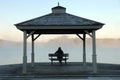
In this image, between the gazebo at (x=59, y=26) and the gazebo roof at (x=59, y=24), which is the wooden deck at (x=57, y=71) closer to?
the gazebo at (x=59, y=26)

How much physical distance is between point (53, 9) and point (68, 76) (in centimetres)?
660

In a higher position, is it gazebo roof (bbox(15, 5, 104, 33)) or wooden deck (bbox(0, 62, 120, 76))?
gazebo roof (bbox(15, 5, 104, 33))

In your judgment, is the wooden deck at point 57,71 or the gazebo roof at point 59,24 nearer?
the wooden deck at point 57,71

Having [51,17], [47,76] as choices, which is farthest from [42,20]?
[47,76]

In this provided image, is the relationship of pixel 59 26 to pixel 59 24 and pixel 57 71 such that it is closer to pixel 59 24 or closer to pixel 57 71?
pixel 59 24

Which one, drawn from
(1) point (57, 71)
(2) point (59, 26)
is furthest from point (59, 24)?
(1) point (57, 71)

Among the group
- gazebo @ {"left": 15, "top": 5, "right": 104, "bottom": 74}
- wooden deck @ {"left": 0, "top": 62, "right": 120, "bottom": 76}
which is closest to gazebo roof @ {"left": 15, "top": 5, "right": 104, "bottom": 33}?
gazebo @ {"left": 15, "top": 5, "right": 104, "bottom": 74}

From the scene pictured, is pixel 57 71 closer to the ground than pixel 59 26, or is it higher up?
closer to the ground

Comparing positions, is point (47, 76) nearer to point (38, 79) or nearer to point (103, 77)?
point (38, 79)

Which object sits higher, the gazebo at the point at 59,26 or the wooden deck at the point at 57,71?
the gazebo at the point at 59,26

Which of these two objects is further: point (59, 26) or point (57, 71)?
point (57, 71)

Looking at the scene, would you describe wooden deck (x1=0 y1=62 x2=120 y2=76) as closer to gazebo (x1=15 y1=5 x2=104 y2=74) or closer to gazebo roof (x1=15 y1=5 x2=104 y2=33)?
gazebo (x1=15 y1=5 x2=104 y2=74)

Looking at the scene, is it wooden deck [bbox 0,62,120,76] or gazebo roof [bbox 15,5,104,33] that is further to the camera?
gazebo roof [bbox 15,5,104,33]

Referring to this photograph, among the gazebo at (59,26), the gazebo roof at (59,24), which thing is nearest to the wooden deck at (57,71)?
the gazebo at (59,26)
